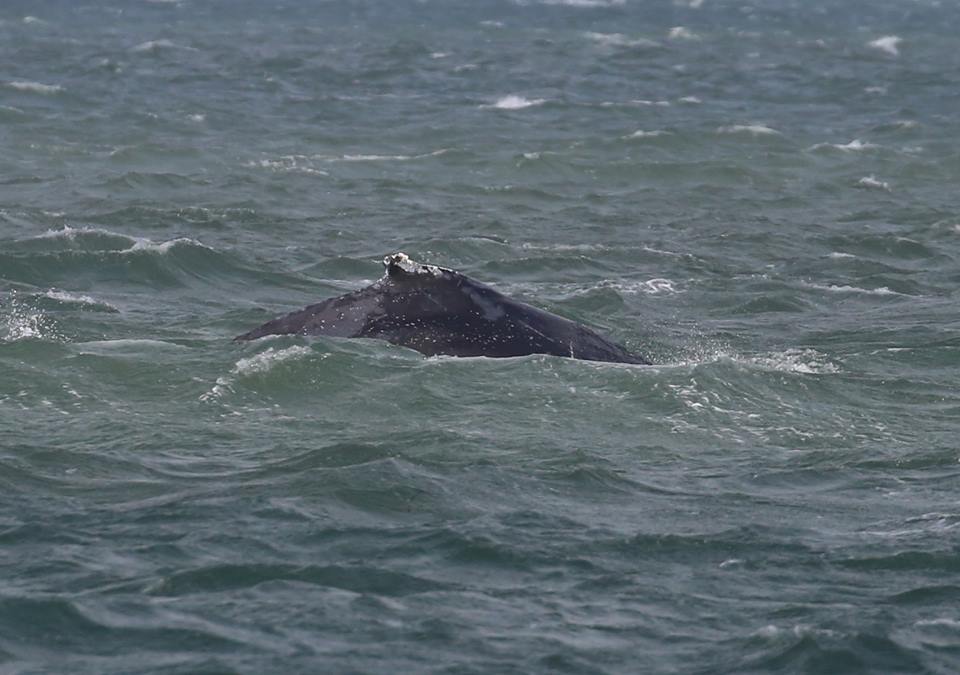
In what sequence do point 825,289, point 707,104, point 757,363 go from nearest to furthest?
point 757,363
point 825,289
point 707,104

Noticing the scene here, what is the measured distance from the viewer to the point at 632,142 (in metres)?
45.7

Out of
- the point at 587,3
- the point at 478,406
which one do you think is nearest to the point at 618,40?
the point at 587,3

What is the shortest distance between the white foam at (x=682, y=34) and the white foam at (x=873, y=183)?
110 feet

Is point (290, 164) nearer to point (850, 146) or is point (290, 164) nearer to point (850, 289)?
point (850, 146)

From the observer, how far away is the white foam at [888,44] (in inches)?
2803

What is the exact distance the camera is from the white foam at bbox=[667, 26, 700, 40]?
7462cm

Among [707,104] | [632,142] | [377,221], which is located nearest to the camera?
[377,221]

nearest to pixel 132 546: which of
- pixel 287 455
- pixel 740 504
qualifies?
pixel 287 455

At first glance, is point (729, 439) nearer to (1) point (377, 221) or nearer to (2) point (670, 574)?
(2) point (670, 574)

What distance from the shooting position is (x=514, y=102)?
2093 inches

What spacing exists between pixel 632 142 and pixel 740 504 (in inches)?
1194

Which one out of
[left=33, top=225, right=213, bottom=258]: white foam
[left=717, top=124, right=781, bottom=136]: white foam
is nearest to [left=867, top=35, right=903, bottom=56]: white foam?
[left=717, top=124, right=781, bottom=136]: white foam

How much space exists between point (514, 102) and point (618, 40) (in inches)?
786

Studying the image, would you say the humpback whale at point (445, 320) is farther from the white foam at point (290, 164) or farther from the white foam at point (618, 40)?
the white foam at point (618, 40)
